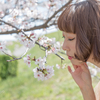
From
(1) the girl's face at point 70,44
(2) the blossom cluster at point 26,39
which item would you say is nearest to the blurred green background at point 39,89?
(2) the blossom cluster at point 26,39

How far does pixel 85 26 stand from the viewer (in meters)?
0.72

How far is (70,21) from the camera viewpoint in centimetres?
75

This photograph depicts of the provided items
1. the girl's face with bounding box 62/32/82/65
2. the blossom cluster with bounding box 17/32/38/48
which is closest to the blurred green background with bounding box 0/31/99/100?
the blossom cluster with bounding box 17/32/38/48

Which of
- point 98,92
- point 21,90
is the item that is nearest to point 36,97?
point 21,90

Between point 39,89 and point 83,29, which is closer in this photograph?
point 83,29

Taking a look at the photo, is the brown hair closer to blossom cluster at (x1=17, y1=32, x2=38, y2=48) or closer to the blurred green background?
blossom cluster at (x1=17, y1=32, x2=38, y2=48)

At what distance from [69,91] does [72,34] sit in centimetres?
269

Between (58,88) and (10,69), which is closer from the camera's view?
(58,88)

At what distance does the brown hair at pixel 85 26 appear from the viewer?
715 millimetres

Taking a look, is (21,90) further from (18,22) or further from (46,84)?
(18,22)

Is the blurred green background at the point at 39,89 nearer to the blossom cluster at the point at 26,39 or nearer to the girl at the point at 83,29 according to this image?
the blossom cluster at the point at 26,39

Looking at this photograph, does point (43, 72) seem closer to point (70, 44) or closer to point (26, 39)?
point (26, 39)

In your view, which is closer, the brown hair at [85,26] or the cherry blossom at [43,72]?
the brown hair at [85,26]

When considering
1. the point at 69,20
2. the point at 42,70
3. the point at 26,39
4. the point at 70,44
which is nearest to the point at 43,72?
the point at 42,70
